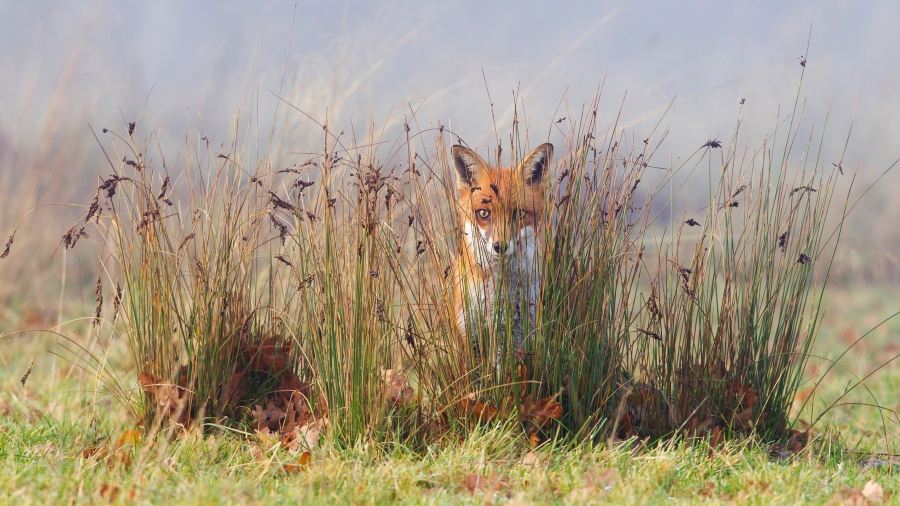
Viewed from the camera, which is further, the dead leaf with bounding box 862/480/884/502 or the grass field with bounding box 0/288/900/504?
the dead leaf with bounding box 862/480/884/502

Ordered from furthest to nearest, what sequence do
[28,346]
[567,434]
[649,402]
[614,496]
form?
[28,346] < [649,402] < [567,434] < [614,496]

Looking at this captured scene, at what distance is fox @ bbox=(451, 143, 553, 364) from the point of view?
3295mm

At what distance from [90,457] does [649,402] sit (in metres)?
2.35

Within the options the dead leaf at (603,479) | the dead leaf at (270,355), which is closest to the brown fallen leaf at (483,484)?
the dead leaf at (603,479)

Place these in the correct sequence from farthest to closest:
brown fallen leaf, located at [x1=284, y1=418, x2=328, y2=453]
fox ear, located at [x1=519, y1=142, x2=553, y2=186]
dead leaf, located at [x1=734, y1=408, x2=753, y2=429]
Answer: dead leaf, located at [x1=734, y1=408, x2=753, y2=429], fox ear, located at [x1=519, y1=142, x2=553, y2=186], brown fallen leaf, located at [x1=284, y1=418, x2=328, y2=453]

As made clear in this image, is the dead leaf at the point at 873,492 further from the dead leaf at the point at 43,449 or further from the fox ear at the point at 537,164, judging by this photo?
the dead leaf at the point at 43,449

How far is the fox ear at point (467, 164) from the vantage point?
3.47 metres

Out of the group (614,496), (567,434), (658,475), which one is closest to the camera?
(614,496)

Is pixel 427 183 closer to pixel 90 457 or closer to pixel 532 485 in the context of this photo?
pixel 532 485

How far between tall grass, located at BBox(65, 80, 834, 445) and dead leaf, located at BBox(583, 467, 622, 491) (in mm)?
263

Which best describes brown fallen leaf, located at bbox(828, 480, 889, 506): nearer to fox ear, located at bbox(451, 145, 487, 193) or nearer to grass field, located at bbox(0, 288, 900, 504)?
grass field, located at bbox(0, 288, 900, 504)

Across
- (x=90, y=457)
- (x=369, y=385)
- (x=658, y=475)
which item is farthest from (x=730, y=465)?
(x=90, y=457)

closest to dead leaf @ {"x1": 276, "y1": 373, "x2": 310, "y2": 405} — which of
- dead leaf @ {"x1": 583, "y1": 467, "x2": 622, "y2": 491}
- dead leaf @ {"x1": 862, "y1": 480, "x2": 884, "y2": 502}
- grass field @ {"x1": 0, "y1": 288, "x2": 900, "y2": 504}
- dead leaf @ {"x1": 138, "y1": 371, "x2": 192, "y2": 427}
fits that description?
grass field @ {"x1": 0, "y1": 288, "x2": 900, "y2": 504}

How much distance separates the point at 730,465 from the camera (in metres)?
3.18
